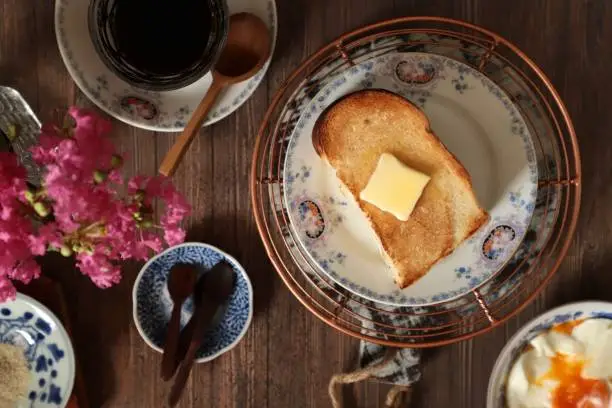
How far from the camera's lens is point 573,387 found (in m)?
0.97

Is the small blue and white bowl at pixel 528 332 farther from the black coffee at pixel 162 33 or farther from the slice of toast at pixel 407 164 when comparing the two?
the black coffee at pixel 162 33

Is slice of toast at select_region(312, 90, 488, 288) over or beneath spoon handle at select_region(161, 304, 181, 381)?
over

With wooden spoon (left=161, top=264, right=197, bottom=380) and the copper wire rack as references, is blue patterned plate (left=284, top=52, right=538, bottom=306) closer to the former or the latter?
the copper wire rack

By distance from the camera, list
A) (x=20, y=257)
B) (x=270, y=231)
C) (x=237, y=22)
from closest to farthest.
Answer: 1. (x=20, y=257)
2. (x=237, y=22)
3. (x=270, y=231)

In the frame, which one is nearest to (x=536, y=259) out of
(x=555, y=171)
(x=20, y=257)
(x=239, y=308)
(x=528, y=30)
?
(x=555, y=171)

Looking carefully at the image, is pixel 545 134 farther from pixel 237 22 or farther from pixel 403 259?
pixel 237 22

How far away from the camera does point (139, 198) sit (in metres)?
0.66

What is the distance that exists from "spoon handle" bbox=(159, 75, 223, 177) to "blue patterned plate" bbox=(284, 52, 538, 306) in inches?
4.9

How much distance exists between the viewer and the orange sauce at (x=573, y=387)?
3.16 feet

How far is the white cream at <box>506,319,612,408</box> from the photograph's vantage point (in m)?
0.95

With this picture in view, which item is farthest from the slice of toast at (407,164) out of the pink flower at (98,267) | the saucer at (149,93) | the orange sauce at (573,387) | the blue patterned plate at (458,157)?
the pink flower at (98,267)

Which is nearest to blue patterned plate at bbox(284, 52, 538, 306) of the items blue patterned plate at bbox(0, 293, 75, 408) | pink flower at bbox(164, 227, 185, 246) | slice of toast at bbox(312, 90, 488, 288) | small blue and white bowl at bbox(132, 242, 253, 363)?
slice of toast at bbox(312, 90, 488, 288)

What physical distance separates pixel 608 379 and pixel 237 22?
2.41 feet

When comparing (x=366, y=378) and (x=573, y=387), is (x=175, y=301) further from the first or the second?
(x=573, y=387)
